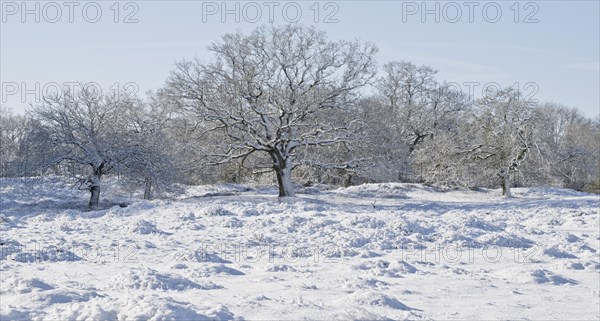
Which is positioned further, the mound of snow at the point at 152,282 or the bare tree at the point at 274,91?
the bare tree at the point at 274,91

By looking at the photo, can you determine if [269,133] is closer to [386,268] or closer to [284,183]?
[284,183]

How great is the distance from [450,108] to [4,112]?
1638 inches

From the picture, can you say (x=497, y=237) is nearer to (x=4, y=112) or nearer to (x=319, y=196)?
(x=319, y=196)

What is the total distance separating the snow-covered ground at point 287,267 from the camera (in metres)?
6.54

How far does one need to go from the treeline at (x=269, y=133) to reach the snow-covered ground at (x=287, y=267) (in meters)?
7.79

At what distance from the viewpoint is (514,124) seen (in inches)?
1211

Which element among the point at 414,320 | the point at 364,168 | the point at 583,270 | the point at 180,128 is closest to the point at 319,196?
the point at 364,168

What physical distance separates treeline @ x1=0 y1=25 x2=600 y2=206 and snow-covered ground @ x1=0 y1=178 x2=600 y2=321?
779 cm

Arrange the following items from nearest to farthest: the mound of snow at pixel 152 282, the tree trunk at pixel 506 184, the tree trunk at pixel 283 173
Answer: the mound of snow at pixel 152 282 < the tree trunk at pixel 283 173 < the tree trunk at pixel 506 184

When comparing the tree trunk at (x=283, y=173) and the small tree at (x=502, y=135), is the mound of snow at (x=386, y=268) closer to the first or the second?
the tree trunk at (x=283, y=173)

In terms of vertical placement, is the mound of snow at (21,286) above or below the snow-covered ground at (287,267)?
above

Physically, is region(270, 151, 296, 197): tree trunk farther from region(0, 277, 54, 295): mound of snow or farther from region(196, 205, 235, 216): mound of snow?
region(0, 277, 54, 295): mound of snow

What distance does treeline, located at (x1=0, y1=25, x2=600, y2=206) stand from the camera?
24.8 meters

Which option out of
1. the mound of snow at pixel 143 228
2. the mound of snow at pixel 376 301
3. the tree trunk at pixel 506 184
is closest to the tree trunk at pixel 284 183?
the tree trunk at pixel 506 184
